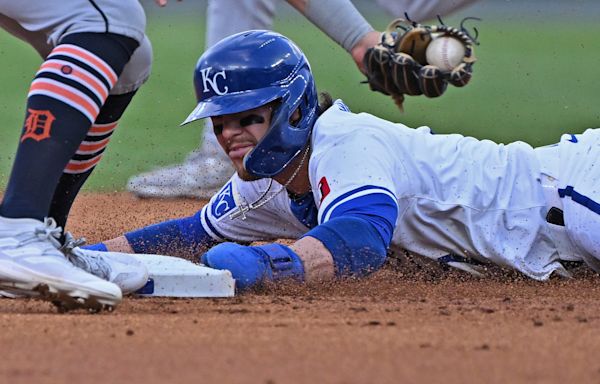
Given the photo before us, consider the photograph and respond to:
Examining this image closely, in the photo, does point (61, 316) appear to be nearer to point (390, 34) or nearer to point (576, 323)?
point (576, 323)

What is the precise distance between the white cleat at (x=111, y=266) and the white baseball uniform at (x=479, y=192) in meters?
0.74

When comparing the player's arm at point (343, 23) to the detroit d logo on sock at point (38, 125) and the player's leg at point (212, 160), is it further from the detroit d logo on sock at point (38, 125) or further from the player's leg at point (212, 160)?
the detroit d logo on sock at point (38, 125)

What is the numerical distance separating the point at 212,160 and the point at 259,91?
330 cm

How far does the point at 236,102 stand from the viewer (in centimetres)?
417

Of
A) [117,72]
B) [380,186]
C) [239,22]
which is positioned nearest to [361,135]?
[380,186]

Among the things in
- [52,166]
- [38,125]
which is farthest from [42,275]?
[38,125]

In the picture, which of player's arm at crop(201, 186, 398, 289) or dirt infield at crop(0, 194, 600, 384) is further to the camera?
player's arm at crop(201, 186, 398, 289)

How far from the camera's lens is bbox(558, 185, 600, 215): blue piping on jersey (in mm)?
4348

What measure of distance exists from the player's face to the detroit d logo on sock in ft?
3.09

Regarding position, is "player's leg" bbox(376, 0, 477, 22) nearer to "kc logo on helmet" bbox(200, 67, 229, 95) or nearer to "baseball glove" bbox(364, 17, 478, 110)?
"baseball glove" bbox(364, 17, 478, 110)

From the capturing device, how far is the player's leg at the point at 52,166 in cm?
329

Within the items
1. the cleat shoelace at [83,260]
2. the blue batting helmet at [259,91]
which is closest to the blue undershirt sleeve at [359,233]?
the blue batting helmet at [259,91]

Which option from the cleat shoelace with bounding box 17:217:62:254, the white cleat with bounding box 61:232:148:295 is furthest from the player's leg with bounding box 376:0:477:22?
the cleat shoelace with bounding box 17:217:62:254

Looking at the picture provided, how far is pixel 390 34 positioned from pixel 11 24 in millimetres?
1478
